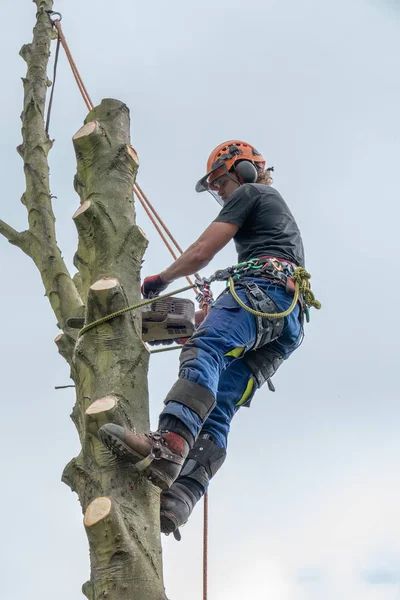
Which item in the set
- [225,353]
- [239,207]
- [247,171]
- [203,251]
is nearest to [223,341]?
[225,353]

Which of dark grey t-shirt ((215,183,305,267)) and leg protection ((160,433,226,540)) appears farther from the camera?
dark grey t-shirt ((215,183,305,267))

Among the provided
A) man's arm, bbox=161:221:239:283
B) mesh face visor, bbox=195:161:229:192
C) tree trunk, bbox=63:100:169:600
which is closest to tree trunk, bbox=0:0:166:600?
tree trunk, bbox=63:100:169:600

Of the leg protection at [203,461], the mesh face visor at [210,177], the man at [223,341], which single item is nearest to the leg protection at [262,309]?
the man at [223,341]

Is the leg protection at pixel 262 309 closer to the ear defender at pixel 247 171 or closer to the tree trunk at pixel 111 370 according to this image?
the tree trunk at pixel 111 370

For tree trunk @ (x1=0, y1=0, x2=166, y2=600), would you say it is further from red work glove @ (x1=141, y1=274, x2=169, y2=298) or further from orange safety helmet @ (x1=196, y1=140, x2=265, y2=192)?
orange safety helmet @ (x1=196, y1=140, x2=265, y2=192)

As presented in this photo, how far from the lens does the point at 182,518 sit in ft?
11.1

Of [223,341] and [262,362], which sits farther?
[262,362]

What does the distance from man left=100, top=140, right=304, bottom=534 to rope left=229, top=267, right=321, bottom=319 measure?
3 cm

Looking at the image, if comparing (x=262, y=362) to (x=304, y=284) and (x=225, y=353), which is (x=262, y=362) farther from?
(x=225, y=353)

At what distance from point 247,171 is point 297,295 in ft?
2.71

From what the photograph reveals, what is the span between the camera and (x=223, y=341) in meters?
3.40

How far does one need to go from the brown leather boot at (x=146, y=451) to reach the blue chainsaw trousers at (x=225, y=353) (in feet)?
0.64

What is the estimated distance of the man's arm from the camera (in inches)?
144

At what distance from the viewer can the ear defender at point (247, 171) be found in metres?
4.29
